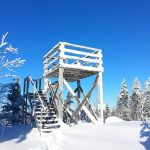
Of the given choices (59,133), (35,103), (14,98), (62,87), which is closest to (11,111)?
(14,98)

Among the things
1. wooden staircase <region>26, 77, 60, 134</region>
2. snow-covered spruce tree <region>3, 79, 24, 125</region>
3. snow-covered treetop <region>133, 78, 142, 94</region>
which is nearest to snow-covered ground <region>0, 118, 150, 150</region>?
wooden staircase <region>26, 77, 60, 134</region>

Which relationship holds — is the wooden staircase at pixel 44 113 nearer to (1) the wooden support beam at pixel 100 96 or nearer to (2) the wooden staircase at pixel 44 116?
(2) the wooden staircase at pixel 44 116

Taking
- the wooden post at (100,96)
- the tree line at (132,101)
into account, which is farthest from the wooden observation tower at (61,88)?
the tree line at (132,101)

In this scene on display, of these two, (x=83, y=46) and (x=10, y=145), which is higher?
(x=83, y=46)

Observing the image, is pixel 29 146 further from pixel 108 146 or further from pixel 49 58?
pixel 49 58

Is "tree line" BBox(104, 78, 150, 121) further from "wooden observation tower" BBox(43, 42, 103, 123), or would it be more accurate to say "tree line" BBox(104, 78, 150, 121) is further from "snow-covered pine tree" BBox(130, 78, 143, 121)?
"wooden observation tower" BBox(43, 42, 103, 123)

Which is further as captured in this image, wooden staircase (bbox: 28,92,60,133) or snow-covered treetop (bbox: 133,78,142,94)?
snow-covered treetop (bbox: 133,78,142,94)

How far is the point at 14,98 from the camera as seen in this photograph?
90.7 ft

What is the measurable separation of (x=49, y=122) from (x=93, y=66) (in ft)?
14.7

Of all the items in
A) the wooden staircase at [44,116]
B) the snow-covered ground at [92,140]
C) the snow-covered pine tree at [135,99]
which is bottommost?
the snow-covered ground at [92,140]

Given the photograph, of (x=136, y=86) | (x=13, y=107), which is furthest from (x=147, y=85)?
(x=13, y=107)

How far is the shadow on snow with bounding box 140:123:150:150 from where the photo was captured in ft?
33.1

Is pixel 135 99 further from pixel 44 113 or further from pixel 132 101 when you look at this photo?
pixel 44 113

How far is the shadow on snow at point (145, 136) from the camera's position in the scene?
10.1m
